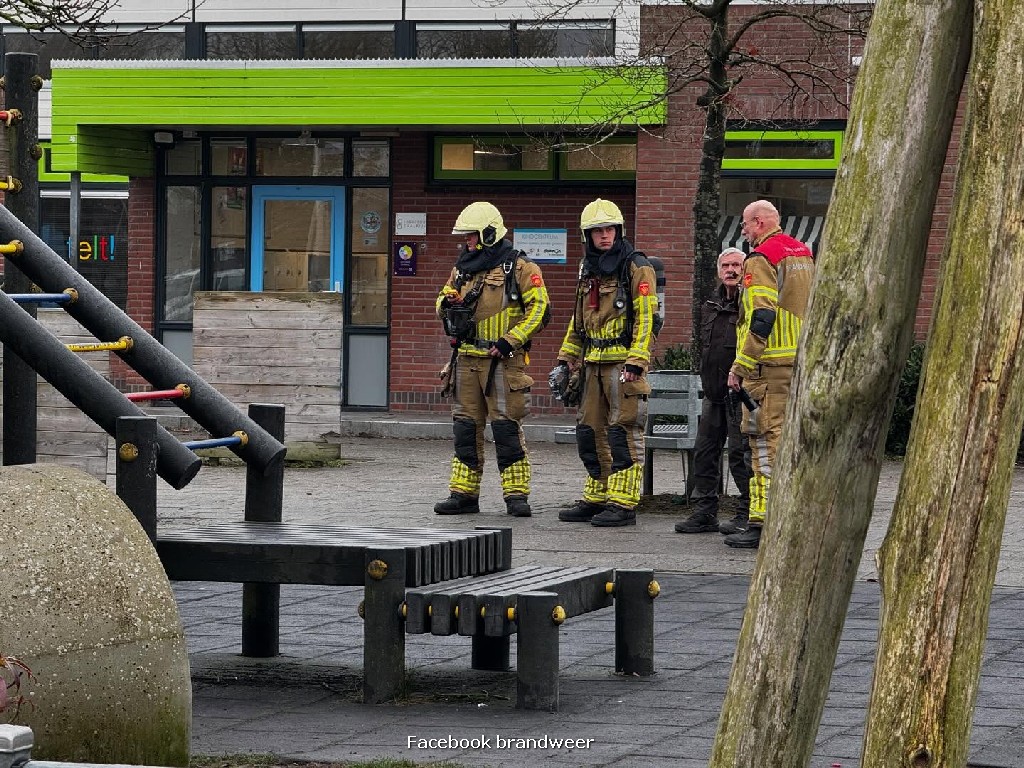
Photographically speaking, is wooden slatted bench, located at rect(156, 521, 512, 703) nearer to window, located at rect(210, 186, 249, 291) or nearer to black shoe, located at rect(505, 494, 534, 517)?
black shoe, located at rect(505, 494, 534, 517)

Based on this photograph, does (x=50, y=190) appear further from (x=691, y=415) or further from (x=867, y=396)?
(x=867, y=396)

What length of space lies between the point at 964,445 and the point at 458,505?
9296mm

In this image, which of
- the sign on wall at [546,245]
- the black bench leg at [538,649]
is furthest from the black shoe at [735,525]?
the sign on wall at [546,245]

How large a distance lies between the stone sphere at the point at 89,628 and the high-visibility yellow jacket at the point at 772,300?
5.70 metres

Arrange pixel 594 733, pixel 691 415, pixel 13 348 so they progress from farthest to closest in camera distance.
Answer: pixel 691 415, pixel 13 348, pixel 594 733

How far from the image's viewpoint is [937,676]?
10.9 feet

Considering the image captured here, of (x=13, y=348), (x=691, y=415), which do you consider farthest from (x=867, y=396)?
(x=691, y=415)

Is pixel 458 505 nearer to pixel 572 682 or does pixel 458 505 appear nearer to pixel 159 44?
pixel 572 682

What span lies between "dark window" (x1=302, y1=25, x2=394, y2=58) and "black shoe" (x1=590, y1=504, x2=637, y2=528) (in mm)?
9711

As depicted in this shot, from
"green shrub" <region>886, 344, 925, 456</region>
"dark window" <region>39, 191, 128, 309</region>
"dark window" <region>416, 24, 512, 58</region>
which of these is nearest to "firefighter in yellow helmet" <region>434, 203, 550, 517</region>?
"green shrub" <region>886, 344, 925, 456</region>

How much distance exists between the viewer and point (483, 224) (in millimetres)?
12266

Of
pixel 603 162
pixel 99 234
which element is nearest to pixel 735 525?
pixel 603 162

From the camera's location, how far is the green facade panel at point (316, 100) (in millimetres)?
18844

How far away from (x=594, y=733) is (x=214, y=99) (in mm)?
14903
